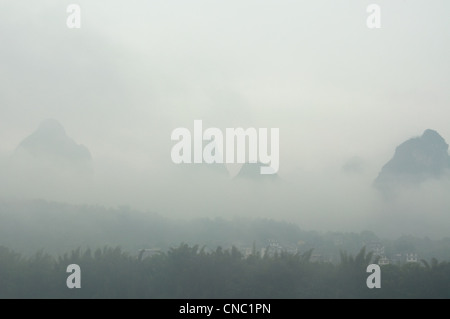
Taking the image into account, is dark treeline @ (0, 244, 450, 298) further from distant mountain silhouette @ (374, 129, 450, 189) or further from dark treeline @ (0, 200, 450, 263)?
distant mountain silhouette @ (374, 129, 450, 189)

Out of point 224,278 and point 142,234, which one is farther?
point 142,234

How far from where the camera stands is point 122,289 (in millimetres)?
15594

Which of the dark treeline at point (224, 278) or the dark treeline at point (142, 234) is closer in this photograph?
the dark treeline at point (224, 278)

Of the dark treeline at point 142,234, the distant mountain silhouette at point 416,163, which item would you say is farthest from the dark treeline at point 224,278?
the distant mountain silhouette at point 416,163

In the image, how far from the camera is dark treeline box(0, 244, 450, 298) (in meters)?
14.9

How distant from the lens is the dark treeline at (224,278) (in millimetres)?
14852

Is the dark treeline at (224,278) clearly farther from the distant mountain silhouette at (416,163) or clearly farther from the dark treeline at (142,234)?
the distant mountain silhouette at (416,163)

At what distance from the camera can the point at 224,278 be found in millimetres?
15391

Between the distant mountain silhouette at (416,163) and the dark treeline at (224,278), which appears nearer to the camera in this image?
the dark treeline at (224,278)

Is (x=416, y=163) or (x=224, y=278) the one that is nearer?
(x=224, y=278)
